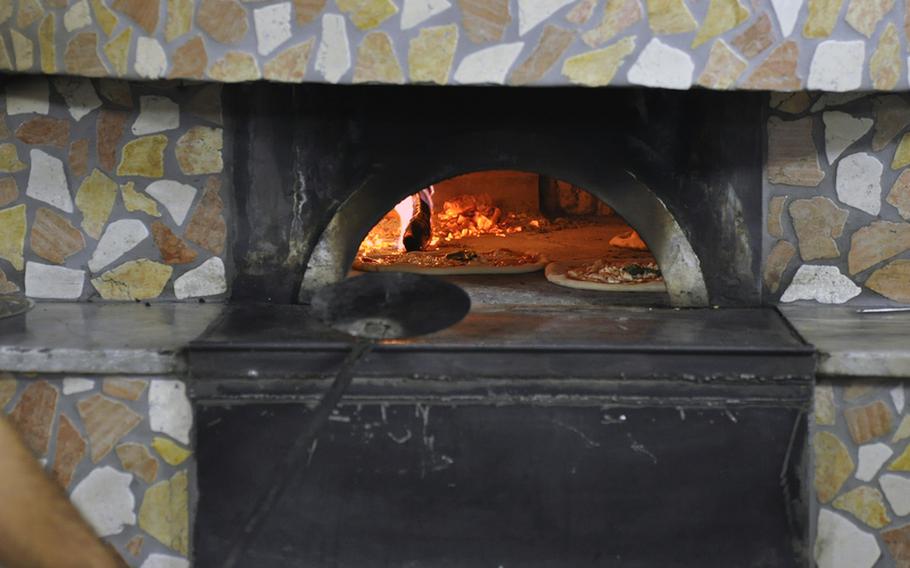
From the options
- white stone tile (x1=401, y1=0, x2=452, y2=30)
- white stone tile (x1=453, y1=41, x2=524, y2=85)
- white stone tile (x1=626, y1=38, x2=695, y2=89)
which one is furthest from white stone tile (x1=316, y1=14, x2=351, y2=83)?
white stone tile (x1=626, y1=38, x2=695, y2=89)

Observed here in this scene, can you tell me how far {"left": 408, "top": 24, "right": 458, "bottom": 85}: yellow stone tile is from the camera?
2420mm

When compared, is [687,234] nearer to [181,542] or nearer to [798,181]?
[798,181]

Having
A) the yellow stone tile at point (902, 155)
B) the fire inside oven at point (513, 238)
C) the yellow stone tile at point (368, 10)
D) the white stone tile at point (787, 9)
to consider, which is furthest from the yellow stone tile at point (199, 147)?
the yellow stone tile at point (902, 155)

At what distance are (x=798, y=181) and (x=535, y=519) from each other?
0.98 m

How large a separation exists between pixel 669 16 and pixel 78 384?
1375 millimetres

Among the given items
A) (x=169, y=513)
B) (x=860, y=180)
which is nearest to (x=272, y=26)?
(x=169, y=513)

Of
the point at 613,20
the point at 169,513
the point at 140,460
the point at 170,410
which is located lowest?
the point at 169,513

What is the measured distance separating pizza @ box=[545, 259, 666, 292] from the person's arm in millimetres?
1992

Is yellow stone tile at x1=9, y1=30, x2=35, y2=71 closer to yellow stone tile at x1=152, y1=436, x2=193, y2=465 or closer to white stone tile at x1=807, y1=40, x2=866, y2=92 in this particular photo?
yellow stone tile at x1=152, y1=436, x2=193, y2=465

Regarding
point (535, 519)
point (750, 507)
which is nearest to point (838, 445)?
point (750, 507)

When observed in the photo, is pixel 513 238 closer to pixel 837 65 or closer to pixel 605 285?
pixel 605 285

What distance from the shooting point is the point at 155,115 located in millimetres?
2775

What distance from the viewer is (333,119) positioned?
2807 millimetres

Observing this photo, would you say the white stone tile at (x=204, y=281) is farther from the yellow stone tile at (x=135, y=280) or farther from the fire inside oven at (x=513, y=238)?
the fire inside oven at (x=513, y=238)
